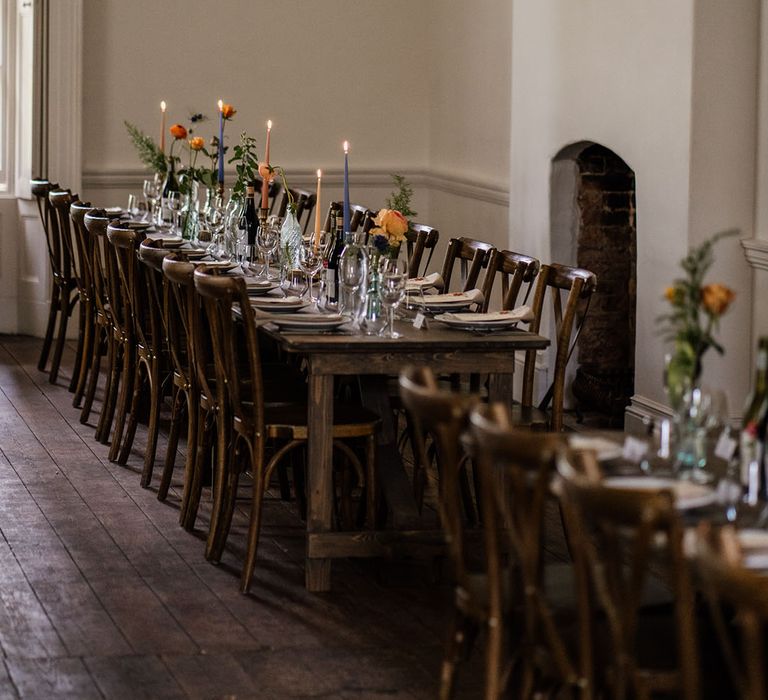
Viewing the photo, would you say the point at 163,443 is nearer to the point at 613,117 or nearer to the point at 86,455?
the point at 86,455

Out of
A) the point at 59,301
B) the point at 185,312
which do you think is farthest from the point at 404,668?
the point at 59,301

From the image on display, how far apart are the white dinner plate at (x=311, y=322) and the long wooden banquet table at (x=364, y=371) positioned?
0.14ft

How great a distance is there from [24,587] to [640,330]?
10.4 feet

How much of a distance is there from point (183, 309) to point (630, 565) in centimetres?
304

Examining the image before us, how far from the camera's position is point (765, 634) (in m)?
2.78

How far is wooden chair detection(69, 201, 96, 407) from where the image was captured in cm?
738

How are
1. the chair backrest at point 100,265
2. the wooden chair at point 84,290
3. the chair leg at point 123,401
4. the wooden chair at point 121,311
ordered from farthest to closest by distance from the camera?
1. the wooden chair at point 84,290
2. the chair backrest at point 100,265
3. the chair leg at point 123,401
4. the wooden chair at point 121,311

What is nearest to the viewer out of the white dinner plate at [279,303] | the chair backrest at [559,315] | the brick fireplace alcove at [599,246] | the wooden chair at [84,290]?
the chair backrest at [559,315]

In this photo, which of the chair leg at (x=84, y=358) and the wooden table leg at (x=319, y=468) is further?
the chair leg at (x=84, y=358)

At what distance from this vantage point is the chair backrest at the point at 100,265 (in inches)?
261

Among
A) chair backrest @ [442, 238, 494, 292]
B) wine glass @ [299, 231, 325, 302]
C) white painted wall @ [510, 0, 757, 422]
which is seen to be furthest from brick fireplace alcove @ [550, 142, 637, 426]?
wine glass @ [299, 231, 325, 302]

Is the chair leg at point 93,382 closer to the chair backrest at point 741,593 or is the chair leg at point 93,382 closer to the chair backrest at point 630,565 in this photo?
the chair backrest at point 630,565

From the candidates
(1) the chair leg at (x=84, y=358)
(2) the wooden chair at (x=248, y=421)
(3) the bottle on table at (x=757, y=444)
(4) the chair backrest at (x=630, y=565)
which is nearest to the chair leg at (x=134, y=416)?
(1) the chair leg at (x=84, y=358)

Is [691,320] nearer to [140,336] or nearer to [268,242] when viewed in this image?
[268,242]
